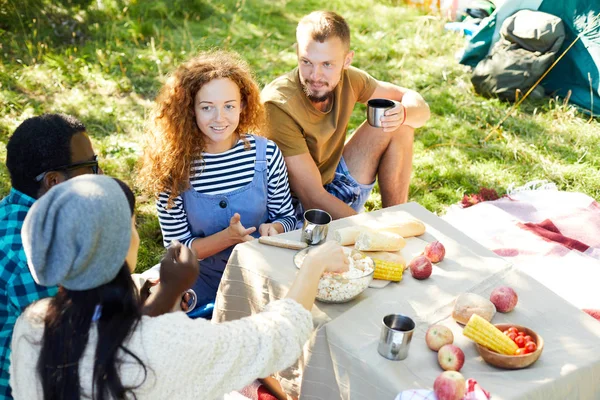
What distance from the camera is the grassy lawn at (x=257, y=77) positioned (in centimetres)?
512

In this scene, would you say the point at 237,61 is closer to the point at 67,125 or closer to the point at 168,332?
the point at 67,125

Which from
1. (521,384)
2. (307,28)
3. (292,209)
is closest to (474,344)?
(521,384)

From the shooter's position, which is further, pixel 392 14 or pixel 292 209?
pixel 392 14

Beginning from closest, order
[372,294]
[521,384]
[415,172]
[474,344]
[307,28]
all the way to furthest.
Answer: [521,384], [474,344], [372,294], [307,28], [415,172]

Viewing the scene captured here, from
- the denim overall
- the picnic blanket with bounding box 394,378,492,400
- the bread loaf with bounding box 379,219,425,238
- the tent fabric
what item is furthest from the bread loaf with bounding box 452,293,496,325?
the tent fabric

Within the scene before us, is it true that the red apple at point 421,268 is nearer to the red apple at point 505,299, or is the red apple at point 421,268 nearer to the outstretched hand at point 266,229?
the red apple at point 505,299

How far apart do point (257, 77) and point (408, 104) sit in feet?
8.33

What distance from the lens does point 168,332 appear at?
73.4 inches

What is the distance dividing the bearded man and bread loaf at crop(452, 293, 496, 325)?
4.97 ft

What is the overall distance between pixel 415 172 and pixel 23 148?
3.33m

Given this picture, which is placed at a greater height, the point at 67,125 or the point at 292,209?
the point at 67,125

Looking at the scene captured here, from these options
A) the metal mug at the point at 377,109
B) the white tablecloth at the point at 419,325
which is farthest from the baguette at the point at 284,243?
the metal mug at the point at 377,109

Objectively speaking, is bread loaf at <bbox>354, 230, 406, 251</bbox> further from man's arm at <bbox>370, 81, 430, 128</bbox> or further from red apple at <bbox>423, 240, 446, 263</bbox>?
man's arm at <bbox>370, 81, 430, 128</bbox>

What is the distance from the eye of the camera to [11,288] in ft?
7.68
